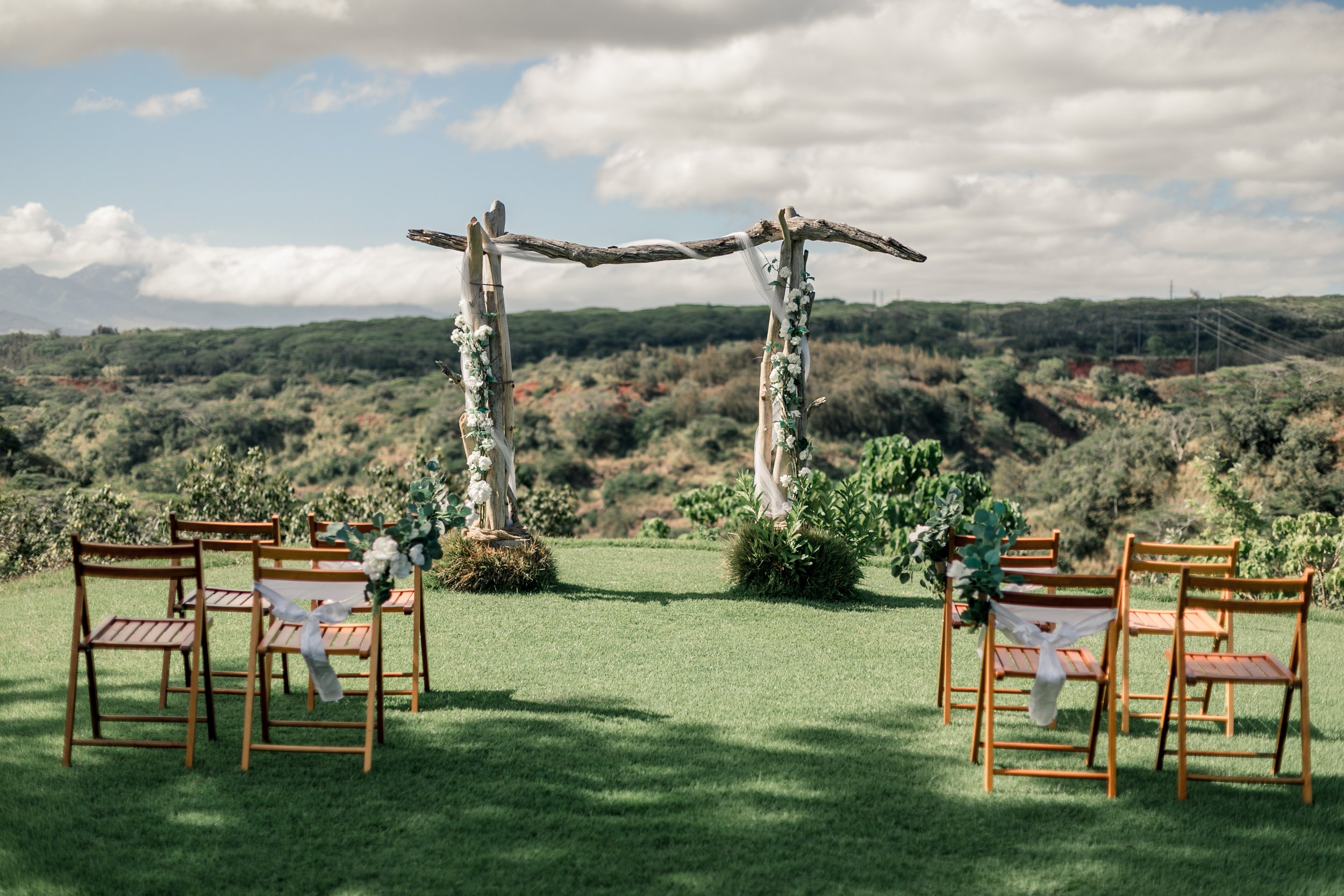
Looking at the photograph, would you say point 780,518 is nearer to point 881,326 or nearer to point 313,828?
point 313,828

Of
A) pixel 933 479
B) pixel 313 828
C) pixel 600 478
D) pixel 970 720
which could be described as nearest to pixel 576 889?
pixel 313 828

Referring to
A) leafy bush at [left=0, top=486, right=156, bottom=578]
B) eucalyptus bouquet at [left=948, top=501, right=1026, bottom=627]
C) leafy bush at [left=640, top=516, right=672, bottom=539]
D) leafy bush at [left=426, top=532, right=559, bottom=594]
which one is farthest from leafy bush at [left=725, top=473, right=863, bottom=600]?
leafy bush at [left=0, top=486, right=156, bottom=578]

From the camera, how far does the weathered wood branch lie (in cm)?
828

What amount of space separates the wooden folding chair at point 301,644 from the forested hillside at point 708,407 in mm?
10778

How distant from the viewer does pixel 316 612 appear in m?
4.29

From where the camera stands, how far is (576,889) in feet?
10.5

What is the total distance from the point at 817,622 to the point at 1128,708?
2.39 meters

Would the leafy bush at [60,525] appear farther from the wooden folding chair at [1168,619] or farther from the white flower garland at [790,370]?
the wooden folding chair at [1168,619]

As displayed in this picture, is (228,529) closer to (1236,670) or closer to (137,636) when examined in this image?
(137,636)

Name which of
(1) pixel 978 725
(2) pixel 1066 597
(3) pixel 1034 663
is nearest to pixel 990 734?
(1) pixel 978 725

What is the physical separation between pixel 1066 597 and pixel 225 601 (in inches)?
156

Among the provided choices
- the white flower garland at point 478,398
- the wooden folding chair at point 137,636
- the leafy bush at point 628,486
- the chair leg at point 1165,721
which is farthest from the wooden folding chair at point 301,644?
the leafy bush at point 628,486

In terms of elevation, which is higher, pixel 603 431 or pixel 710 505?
pixel 710 505

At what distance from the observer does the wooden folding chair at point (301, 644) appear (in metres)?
4.09
